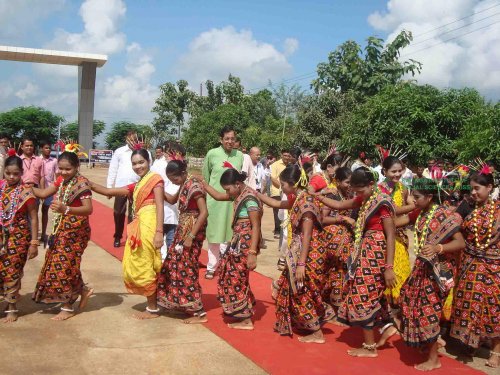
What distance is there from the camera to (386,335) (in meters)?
4.53

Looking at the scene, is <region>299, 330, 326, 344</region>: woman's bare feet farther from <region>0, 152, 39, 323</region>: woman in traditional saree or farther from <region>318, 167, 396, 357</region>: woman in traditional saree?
<region>0, 152, 39, 323</region>: woman in traditional saree

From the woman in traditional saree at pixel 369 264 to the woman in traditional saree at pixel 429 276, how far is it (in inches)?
8.0

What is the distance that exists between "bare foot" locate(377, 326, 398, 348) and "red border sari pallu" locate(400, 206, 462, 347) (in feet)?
1.28

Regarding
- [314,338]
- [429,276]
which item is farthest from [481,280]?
[314,338]

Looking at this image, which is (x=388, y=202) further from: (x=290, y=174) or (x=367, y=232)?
(x=290, y=174)

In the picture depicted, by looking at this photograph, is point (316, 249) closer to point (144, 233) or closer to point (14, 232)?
point (144, 233)

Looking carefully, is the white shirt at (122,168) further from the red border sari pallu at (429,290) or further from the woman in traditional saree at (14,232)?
the red border sari pallu at (429,290)

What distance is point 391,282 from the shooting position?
4059 mm

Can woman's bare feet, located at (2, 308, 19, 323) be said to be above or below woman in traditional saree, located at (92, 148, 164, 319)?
below

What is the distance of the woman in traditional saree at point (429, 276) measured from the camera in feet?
13.0

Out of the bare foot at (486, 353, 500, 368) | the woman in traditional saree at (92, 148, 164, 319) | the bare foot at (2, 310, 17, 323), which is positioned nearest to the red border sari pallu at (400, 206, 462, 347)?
the bare foot at (486, 353, 500, 368)

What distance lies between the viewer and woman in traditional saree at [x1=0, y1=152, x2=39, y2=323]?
471 centimetres

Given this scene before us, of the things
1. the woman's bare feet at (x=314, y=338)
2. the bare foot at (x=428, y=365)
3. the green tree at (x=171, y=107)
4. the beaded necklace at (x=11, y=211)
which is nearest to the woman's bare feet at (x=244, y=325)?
the woman's bare feet at (x=314, y=338)

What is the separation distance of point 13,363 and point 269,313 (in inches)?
96.4
